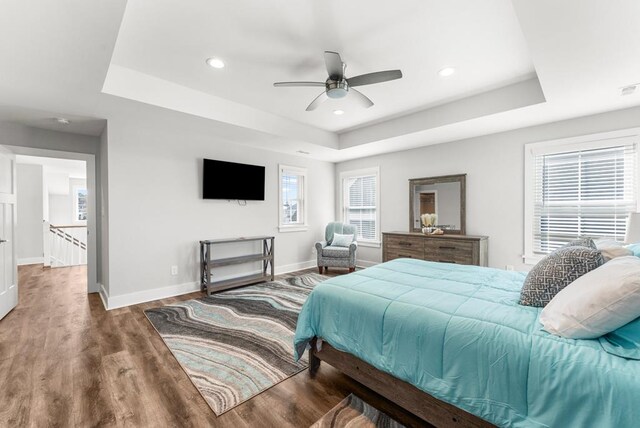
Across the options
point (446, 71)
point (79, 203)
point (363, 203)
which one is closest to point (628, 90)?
point (446, 71)

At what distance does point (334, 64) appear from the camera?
2385 mm

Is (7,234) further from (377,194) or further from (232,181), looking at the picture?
(377,194)

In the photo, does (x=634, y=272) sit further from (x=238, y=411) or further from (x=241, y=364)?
(x=241, y=364)

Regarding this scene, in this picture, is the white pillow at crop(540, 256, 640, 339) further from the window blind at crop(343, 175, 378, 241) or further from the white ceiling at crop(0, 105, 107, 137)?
the white ceiling at crop(0, 105, 107, 137)

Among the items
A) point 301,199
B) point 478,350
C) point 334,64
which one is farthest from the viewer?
point 301,199

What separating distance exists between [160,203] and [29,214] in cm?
Result: 544

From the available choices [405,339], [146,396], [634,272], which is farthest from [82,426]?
[634,272]

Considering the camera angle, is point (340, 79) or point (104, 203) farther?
point (104, 203)

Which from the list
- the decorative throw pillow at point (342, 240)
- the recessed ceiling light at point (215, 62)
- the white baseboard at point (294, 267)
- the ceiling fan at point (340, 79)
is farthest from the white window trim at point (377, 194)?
the recessed ceiling light at point (215, 62)

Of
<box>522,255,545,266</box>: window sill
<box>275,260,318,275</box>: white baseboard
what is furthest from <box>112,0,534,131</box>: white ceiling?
<box>275,260,318,275</box>: white baseboard

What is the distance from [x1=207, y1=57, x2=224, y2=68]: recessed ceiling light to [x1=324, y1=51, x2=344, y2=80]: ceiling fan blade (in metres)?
1.07

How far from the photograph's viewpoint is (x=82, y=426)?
5.28ft

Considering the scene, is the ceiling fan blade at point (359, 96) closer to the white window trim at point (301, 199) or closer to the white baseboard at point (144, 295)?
the white window trim at point (301, 199)

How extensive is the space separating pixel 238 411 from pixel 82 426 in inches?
34.8
